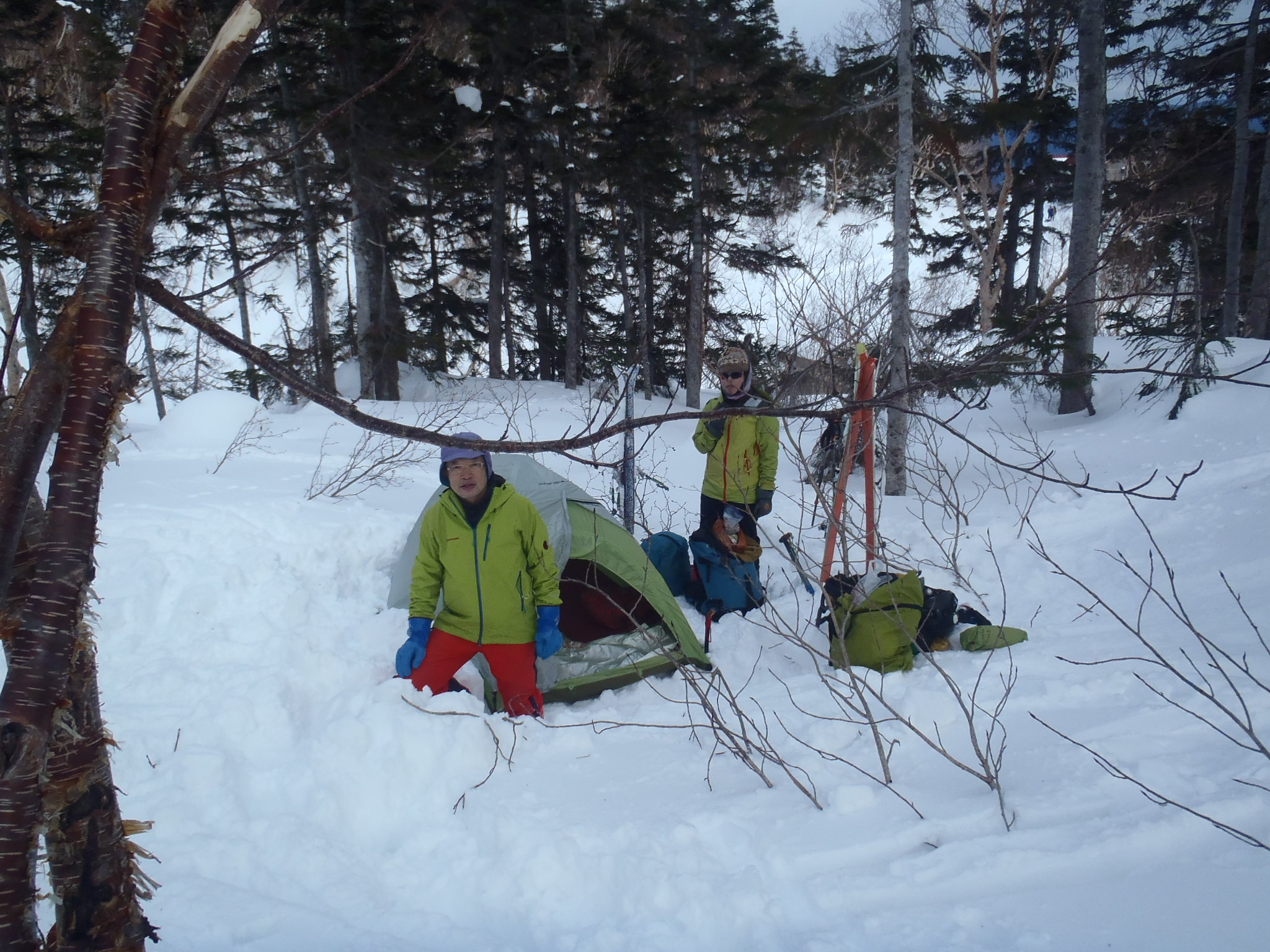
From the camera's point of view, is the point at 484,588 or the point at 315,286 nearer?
the point at 484,588

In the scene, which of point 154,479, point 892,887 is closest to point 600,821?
point 892,887

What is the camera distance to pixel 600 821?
245 cm

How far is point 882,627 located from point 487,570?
1.99 m

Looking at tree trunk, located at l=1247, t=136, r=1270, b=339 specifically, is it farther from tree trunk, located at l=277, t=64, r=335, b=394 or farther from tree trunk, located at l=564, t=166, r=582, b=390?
tree trunk, located at l=277, t=64, r=335, b=394

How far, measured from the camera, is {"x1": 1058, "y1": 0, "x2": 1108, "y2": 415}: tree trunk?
841 centimetres

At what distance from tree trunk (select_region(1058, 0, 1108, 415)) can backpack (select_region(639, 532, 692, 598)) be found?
5.77 meters

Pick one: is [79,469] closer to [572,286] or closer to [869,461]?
[869,461]

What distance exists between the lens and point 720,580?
4.66m

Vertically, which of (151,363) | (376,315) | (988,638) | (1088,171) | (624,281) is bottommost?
(988,638)

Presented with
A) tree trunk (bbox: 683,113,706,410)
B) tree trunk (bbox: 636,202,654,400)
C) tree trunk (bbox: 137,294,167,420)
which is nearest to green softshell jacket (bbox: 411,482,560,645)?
tree trunk (bbox: 683,113,706,410)

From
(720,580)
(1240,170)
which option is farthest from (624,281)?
(720,580)

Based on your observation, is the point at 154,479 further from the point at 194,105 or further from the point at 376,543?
the point at 194,105

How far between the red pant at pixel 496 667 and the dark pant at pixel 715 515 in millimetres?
1751

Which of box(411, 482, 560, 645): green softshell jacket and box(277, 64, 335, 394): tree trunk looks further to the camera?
box(277, 64, 335, 394): tree trunk
